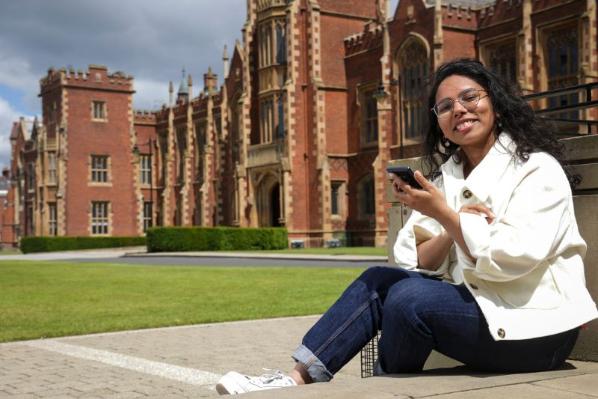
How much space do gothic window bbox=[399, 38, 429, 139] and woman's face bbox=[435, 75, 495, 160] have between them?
3097 cm

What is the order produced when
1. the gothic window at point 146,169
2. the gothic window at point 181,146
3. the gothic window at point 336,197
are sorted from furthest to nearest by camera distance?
1. the gothic window at point 146,169
2. the gothic window at point 181,146
3. the gothic window at point 336,197

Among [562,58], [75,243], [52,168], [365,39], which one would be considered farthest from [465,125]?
[52,168]

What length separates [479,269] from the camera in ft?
10.6

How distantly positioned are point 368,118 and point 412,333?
35384 millimetres

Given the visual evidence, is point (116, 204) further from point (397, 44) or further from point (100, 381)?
point (100, 381)

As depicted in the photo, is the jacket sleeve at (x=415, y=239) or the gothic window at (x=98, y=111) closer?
the jacket sleeve at (x=415, y=239)

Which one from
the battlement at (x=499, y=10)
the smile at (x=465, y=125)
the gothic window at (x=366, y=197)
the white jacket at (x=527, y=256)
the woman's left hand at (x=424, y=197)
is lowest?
the white jacket at (x=527, y=256)

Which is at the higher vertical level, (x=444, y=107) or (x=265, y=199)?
(x=265, y=199)

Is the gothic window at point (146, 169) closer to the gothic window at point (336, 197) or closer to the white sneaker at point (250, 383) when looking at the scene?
the gothic window at point (336, 197)

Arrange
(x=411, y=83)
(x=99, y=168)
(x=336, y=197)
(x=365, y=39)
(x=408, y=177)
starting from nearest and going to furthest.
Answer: (x=408, y=177) → (x=411, y=83) → (x=365, y=39) → (x=336, y=197) → (x=99, y=168)

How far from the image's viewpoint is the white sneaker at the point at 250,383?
3.49 m

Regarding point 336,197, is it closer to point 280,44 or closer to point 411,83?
point 411,83

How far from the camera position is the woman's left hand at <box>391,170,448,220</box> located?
11.0 ft

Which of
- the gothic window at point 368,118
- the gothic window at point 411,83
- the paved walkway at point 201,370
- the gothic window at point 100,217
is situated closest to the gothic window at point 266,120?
the gothic window at point 368,118
